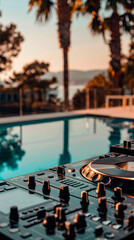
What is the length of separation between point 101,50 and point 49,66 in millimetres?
5302

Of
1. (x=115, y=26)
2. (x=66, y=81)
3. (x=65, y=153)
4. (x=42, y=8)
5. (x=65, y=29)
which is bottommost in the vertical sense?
(x=65, y=153)

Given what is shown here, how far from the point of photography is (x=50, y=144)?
6754 millimetres

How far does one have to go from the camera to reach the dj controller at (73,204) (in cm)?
132

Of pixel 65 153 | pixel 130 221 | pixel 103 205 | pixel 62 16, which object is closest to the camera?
pixel 130 221

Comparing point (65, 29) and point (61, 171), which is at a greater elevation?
point (65, 29)

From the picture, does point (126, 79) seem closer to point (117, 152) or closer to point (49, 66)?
point (49, 66)

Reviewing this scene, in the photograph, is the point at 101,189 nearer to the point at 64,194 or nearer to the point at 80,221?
the point at 64,194

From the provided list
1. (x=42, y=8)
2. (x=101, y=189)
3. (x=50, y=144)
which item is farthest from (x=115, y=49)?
(x=101, y=189)

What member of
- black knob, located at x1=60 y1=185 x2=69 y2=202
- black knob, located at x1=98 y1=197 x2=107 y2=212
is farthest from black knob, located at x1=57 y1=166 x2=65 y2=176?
black knob, located at x1=98 y1=197 x2=107 y2=212

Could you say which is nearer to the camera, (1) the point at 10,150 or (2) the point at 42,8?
(1) the point at 10,150

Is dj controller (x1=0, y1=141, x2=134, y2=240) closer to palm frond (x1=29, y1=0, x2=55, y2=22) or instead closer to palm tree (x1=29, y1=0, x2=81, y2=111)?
palm tree (x1=29, y1=0, x2=81, y2=111)

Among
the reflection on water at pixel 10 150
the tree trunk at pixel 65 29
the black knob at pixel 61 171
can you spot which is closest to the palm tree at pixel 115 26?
the tree trunk at pixel 65 29

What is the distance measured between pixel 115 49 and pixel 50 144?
9.55 metres

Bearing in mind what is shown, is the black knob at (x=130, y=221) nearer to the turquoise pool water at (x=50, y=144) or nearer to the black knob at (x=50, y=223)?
the black knob at (x=50, y=223)
